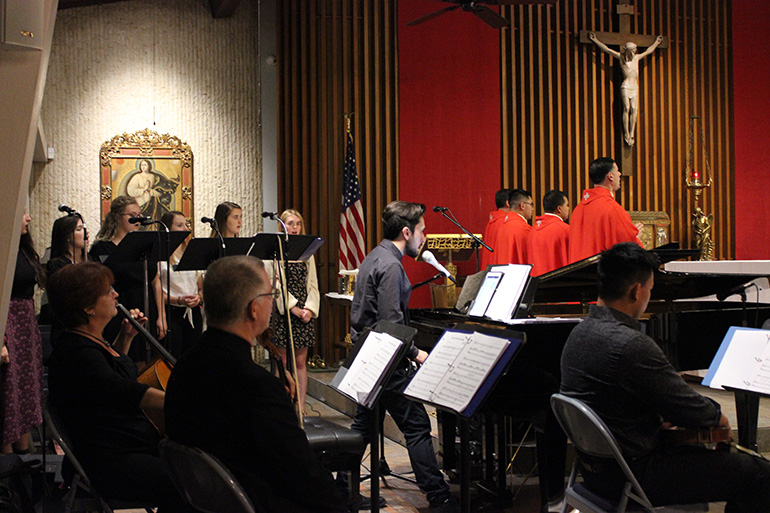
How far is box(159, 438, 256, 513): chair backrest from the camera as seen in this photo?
204cm

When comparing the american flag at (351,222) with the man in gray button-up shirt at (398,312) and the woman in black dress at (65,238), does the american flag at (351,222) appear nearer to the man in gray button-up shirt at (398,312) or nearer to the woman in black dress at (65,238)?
the woman in black dress at (65,238)

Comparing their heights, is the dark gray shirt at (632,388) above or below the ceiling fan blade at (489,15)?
below

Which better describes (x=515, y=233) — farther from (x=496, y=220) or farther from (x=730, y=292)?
(x=730, y=292)

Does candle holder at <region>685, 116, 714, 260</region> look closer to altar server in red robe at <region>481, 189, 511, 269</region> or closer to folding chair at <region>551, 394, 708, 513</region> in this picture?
altar server in red robe at <region>481, 189, 511, 269</region>

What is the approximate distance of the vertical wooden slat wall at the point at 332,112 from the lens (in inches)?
330

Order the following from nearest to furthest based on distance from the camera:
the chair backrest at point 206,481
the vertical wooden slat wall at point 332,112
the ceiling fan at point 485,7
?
the chair backrest at point 206,481 < the ceiling fan at point 485,7 < the vertical wooden slat wall at point 332,112

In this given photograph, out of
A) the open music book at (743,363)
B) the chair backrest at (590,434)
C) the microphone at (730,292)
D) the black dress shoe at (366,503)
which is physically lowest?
the black dress shoe at (366,503)

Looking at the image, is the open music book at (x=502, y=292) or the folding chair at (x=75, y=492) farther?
the open music book at (x=502, y=292)

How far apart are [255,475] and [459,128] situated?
7165 mm

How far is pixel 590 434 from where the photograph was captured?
100 inches

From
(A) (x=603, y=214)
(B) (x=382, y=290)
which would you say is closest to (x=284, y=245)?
(B) (x=382, y=290)

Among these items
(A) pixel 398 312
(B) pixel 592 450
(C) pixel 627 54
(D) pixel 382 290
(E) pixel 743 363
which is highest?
(C) pixel 627 54

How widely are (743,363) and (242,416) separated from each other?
1.94 m

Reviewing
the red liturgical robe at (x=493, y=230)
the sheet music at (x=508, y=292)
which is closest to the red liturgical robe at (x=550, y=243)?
the red liturgical robe at (x=493, y=230)
